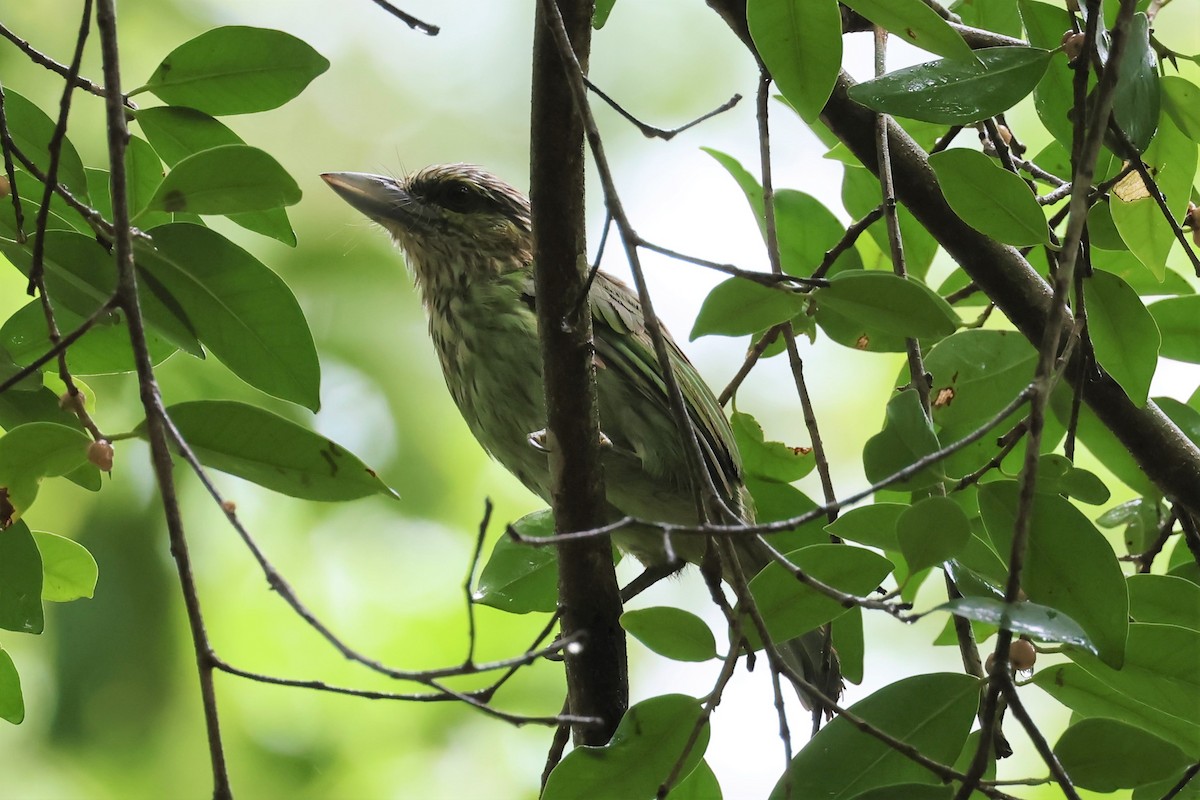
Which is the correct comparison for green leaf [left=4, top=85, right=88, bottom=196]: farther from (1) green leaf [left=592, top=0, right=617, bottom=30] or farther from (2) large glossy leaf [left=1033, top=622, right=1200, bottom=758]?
(2) large glossy leaf [left=1033, top=622, right=1200, bottom=758]

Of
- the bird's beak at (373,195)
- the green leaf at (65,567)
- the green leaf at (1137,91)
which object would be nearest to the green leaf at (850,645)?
the green leaf at (1137,91)

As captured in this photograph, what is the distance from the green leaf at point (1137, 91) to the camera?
1.35 metres

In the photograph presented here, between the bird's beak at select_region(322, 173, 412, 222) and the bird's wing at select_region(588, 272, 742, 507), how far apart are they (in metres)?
0.71

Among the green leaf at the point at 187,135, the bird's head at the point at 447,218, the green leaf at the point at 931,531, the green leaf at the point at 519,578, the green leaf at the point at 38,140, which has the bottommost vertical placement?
the green leaf at the point at 931,531

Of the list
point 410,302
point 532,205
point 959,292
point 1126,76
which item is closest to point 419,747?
point 410,302

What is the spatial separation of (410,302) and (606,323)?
9.03 ft

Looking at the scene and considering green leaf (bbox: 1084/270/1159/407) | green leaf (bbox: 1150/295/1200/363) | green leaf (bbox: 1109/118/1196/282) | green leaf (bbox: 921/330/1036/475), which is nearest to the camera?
green leaf (bbox: 1084/270/1159/407)

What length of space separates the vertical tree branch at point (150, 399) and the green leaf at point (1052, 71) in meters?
1.19

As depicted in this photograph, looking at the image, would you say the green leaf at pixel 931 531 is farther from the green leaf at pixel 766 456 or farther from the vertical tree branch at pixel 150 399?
the green leaf at pixel 766 456

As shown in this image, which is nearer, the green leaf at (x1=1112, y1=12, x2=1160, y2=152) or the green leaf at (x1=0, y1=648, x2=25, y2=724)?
the green leaf at (x1=1112, y1=12, x2=1160, y2=152)

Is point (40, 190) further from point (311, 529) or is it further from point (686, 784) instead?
point (311, 529)

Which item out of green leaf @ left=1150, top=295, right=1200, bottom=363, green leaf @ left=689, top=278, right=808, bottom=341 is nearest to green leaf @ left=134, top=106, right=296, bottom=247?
green leaf @ left=689, top=278, right=808, bottom=341

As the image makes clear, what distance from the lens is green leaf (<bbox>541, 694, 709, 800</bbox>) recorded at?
4.55 feet

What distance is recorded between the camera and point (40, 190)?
1.55 meters
